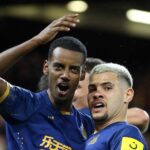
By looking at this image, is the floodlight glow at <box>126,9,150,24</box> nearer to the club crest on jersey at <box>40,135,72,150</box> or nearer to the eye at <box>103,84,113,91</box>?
the eye at <box>103,84,113,91</box>

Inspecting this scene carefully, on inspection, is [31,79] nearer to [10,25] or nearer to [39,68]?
[39,68]

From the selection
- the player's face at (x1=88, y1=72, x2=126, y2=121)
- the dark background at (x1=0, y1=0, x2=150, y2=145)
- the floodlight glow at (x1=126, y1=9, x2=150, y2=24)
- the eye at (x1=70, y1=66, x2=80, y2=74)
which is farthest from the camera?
the floodlight glow at (x1=126, y1=9, x2=150, y2=24)

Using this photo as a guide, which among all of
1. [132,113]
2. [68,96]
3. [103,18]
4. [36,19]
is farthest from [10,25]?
[68,96]

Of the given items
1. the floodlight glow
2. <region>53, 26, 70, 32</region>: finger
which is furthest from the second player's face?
the floodlight glow

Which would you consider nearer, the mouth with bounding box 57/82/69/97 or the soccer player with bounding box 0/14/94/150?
the soccer player with bounding box 0/14/94/150

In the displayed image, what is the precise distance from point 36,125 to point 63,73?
13.5 inches

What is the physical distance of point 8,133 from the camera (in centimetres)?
372

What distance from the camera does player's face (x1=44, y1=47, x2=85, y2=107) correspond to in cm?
373

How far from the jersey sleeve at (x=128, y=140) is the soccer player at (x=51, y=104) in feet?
1.39

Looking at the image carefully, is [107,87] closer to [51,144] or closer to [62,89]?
[62,89]

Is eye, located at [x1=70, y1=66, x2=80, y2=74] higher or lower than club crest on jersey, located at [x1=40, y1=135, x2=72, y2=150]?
higher

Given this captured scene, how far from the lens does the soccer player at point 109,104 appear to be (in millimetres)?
3469

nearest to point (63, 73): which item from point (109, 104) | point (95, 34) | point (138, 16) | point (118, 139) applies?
point (109, 104)

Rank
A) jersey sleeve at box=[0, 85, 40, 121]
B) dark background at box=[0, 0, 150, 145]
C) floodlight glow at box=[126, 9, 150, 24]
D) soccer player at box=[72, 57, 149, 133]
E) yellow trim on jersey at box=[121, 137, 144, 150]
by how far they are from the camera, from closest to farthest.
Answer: yellow trim on jersey at box=[121, 137, 144, 150], jersey sleeve at box=[0, 85, 40, 121], soccer player at box=[72, 57, 149, 133], dark background at box=[0, 0, 150, 145], floodlight glow at box=[126, 9, 150, 24]
